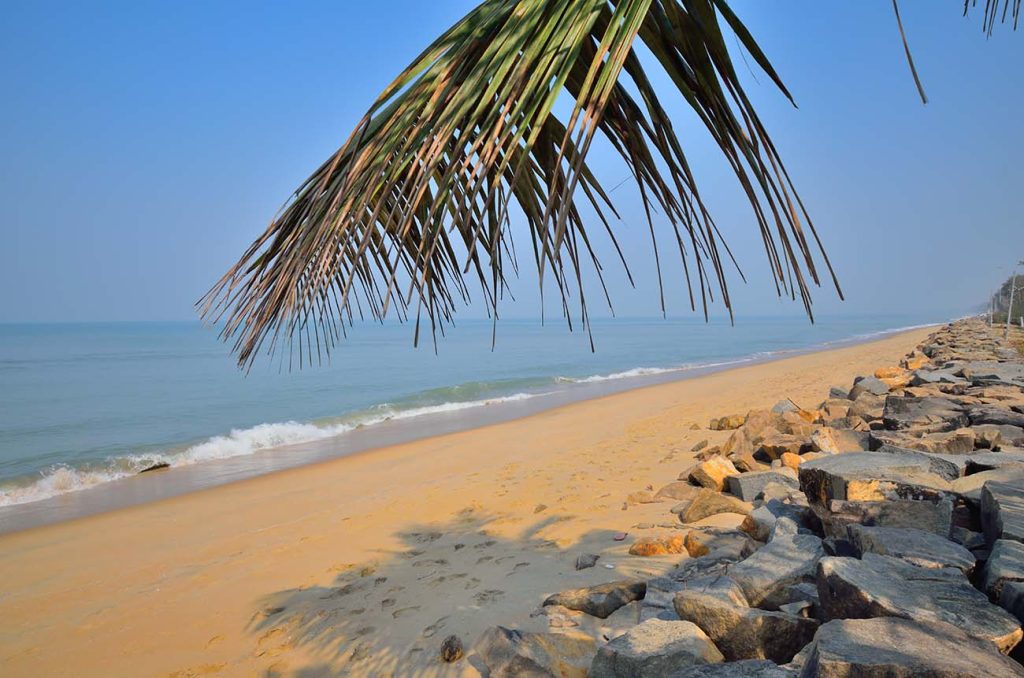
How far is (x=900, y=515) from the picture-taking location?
10.2ft

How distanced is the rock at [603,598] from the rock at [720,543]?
26.8 inches

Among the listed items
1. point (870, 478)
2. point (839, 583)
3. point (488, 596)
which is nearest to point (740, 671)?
point (839, 583)

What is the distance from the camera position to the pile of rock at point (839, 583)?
1968 millimetres

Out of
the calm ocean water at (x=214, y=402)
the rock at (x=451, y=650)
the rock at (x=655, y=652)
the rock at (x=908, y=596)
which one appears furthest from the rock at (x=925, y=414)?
the calm ocean water at (x=214, y=402)

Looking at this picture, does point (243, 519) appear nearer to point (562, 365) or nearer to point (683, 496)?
point (683, 496)

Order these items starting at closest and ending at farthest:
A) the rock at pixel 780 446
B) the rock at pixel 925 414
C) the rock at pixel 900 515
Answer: the rock at pixel 900 515, the rock at pixel 925 414, the rock at pixel 780 446

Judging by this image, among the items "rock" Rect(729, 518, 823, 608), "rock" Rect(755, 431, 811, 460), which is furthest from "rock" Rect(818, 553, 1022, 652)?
"rock" Rect(755, 431, 811, 460)

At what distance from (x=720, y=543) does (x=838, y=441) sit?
7.21ft

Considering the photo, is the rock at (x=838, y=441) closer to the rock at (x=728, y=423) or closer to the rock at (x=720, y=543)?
the rock at (x=720, y=543)

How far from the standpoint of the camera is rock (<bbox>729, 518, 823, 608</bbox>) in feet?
9.14

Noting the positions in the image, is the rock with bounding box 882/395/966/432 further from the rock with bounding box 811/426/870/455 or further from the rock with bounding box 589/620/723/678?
the rock with bounding box 589/620/723/678

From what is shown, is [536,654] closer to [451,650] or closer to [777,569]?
[451,650]

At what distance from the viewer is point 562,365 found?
102 feet

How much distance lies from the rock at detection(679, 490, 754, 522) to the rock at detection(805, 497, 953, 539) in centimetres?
136
